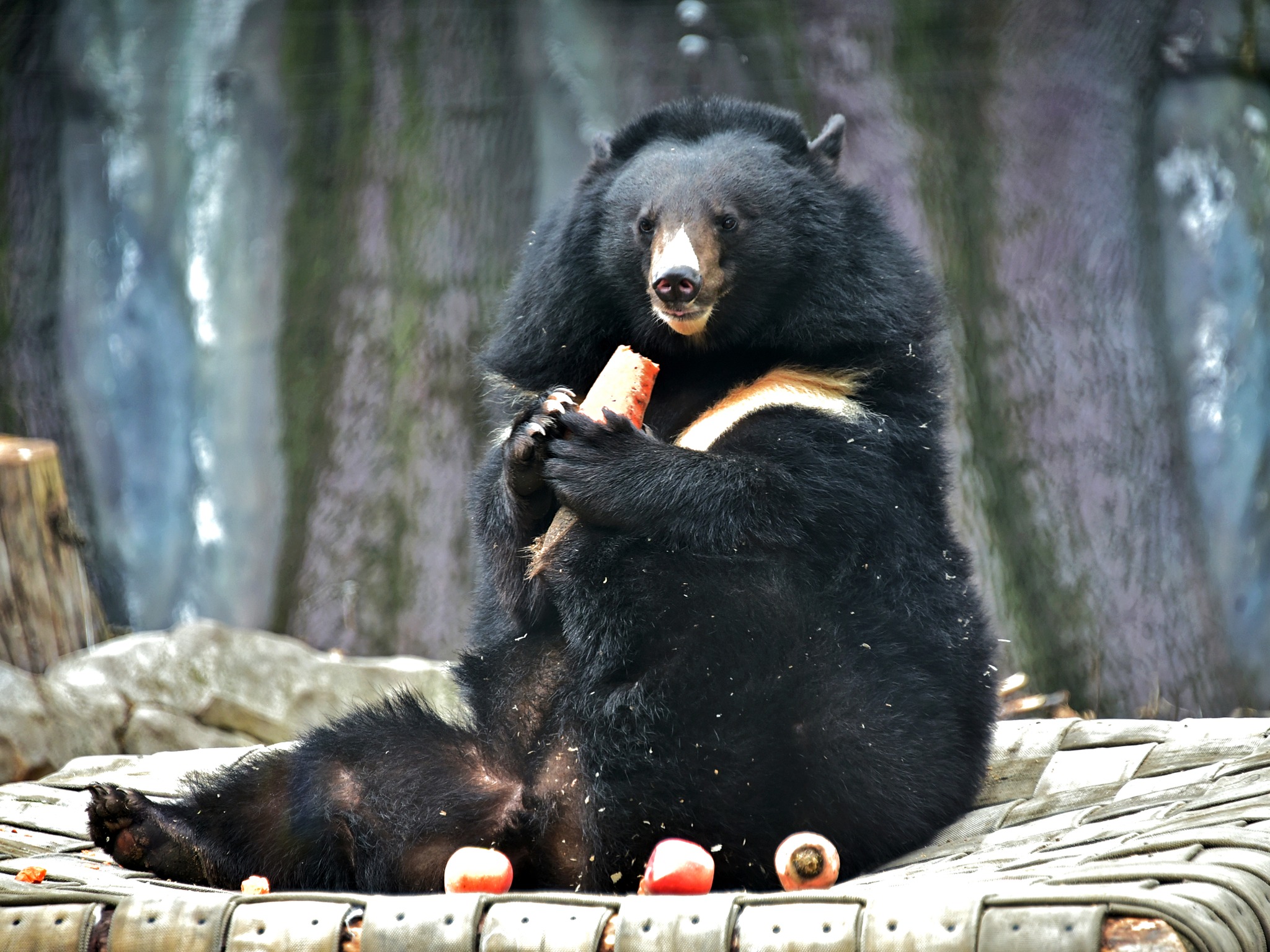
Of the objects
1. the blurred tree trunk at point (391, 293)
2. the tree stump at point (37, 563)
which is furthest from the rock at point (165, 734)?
the blurred tree trunk at point (391, 293)

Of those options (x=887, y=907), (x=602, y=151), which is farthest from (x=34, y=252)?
(x=887, y=907)

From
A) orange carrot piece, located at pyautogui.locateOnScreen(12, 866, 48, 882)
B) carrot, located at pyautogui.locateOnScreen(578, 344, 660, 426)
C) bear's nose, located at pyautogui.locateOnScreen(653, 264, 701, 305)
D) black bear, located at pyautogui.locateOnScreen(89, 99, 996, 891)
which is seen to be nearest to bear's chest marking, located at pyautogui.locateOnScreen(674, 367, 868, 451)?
black bear, located at pyautogui.locateOnScreen(89, 99, 996, 891)

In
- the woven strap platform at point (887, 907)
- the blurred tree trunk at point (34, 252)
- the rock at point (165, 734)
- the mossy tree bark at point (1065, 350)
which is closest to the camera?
the woven strap platform at point (887, 907)

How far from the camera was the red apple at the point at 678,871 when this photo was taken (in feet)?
7.56

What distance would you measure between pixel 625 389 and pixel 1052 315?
12.8 ft

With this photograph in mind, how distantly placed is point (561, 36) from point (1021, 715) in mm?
3864

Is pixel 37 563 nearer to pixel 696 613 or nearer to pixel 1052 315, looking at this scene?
pixel 696 613

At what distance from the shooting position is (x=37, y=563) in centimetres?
480

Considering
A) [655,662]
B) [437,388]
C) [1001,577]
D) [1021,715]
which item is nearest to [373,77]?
[437,388]

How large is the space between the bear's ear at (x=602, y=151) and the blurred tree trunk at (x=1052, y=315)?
3199mm

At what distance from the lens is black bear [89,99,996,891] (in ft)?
8.28

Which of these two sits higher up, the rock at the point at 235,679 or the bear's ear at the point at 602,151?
the bear's ear at the point at 602,151

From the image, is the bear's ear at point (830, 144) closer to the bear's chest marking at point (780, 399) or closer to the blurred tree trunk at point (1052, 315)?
the bear's chest marking at point (780, 399)

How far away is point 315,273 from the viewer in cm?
693
